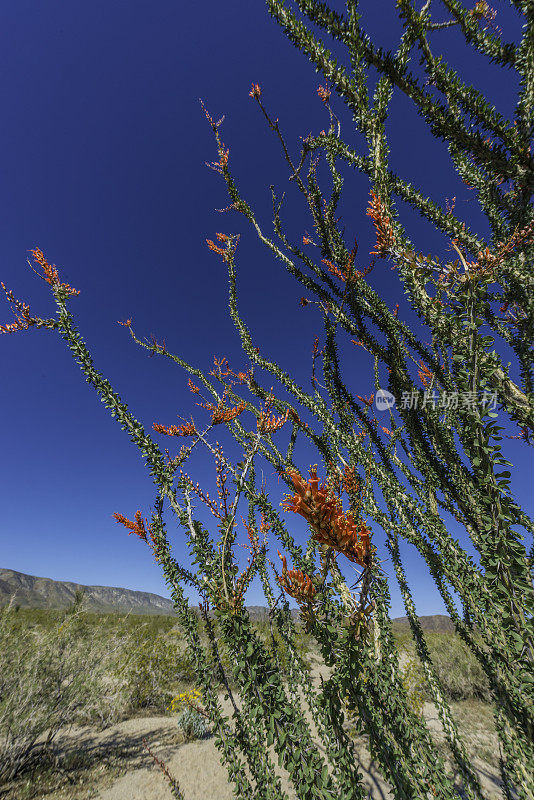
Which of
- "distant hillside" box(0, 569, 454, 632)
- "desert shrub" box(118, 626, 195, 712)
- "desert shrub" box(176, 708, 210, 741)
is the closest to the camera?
"desert shrub" box(176, 708, 210, 741)

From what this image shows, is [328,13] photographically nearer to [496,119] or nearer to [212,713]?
[496,119]

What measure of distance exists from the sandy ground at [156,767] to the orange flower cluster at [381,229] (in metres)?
6.45

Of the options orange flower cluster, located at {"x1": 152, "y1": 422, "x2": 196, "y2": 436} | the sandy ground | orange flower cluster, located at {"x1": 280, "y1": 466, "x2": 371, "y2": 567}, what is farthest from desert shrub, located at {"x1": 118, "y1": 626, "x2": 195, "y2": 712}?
orange flower cluster, located at {"x1": 280, "y1": 466, "x2": 371, "y2": 567}

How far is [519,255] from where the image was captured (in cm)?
320

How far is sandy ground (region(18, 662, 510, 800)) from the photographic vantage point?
4887mm

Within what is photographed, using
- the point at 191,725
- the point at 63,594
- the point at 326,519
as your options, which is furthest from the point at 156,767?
the point at 63,594

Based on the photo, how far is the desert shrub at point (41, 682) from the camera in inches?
197

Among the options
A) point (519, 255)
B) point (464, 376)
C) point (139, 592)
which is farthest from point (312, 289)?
point (139, 592)

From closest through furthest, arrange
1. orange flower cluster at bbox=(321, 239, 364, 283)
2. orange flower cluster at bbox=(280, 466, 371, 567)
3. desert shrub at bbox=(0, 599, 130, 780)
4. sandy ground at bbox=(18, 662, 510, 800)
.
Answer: orange flower cluster at bbox=(280, 466, 371, 567) → orange flower cluster at bbox=(321, 239, 364, 283) → sandy ground at bbox=(18, 662, 510, 800) → desert shrub at bbox=(0, 599, 130, 780)

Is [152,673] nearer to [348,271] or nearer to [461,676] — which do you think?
[461,676]

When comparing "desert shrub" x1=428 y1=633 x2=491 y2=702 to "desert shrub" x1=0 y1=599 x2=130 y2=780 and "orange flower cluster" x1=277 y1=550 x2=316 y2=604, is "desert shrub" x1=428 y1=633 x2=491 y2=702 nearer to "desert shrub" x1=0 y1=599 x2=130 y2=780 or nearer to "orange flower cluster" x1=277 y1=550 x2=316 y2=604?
"desert shrub" x1=0 y1=599 x2=130 y2=780

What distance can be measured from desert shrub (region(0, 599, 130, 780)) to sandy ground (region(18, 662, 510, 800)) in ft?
3.03

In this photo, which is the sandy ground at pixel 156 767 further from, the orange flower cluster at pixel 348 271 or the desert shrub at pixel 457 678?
→ the orange flower cluster at pixel 348 271

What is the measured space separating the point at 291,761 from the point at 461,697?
Answer: 13.0 meters
